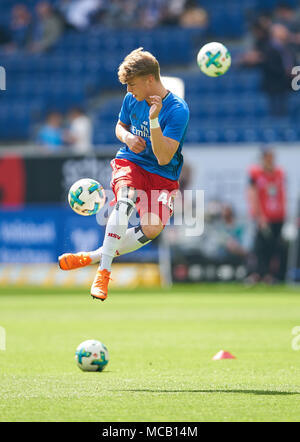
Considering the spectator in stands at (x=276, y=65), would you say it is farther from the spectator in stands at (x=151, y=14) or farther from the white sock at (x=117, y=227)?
the white sock at (x=117, y=227)

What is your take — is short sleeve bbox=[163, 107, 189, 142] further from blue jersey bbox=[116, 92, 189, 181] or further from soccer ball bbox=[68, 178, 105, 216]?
soccer ball bbox=[68, 178, 105, 216]

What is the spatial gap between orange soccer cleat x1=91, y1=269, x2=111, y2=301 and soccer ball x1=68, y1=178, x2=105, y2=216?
2.59 feet

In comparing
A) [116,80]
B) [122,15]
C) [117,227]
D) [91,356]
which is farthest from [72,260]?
[122,15]

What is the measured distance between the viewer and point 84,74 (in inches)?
982

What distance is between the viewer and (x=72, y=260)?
7.69 m

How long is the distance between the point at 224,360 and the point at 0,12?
21.7m

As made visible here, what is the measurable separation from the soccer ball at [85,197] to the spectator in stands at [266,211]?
31.8 ft

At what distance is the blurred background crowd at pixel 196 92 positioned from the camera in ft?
58.6

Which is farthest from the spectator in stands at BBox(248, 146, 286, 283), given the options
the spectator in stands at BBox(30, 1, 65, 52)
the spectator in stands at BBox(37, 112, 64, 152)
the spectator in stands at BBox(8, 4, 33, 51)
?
the spectator in stands at BBox(8, 4, 33, 51)

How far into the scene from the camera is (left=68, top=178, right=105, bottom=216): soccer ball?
26.2 ft

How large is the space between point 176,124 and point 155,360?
2.06 metres

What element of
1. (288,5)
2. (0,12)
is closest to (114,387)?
(288,5)

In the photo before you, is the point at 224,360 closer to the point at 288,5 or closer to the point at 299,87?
the point at 299,87

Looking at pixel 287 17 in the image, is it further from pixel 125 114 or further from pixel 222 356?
pixel 222 356
